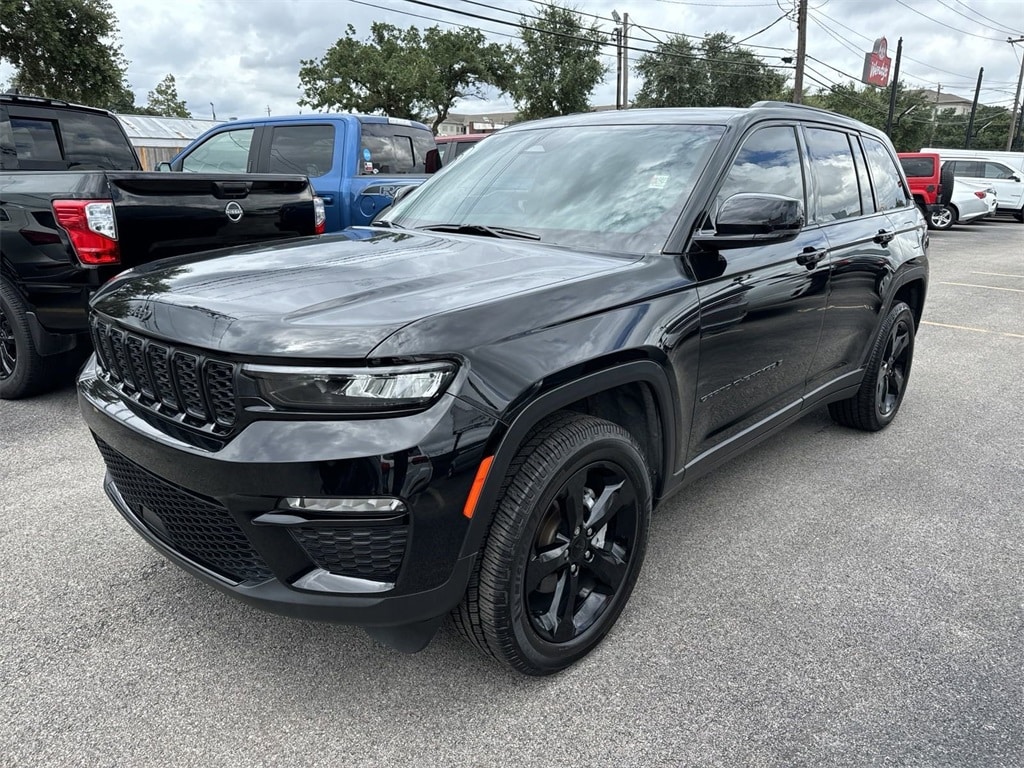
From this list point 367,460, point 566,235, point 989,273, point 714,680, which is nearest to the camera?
point 367,460

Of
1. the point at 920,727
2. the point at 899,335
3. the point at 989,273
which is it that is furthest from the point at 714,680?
the point at 989,273

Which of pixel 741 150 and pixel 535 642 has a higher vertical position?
pixel 741 150

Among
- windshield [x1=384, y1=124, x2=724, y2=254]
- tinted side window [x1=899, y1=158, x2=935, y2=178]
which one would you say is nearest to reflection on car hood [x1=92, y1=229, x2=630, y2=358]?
windshield [x1=384, y1=124, x2=724, y2=254]

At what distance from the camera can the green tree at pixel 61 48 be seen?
19781 mm

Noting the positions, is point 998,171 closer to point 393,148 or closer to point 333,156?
point 393,148

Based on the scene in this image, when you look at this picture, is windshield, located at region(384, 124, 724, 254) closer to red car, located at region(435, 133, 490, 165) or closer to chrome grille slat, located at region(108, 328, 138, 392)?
chrome grille slat, located at region(108, 328, 138, 392)

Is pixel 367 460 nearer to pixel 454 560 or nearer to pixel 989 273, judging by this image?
pixel 454 560

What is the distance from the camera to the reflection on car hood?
189 centimetres

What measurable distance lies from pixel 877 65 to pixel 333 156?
3567 cm

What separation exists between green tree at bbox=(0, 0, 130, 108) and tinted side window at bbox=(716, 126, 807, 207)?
2282 cm

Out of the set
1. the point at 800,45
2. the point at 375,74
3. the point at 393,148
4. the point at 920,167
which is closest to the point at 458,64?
the point at 375,74

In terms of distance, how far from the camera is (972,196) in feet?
66.6

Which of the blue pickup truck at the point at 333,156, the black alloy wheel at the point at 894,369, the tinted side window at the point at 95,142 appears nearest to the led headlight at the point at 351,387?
the black alloy wheel at the point at 894,369

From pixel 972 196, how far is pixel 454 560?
2301 centimetres
